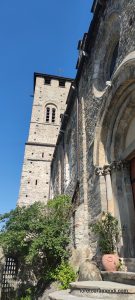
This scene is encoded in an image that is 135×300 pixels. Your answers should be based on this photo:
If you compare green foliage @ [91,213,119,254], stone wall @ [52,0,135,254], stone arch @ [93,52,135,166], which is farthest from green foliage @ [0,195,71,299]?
stone arch @ [93,52,135,166]

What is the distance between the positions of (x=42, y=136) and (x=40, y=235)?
1630 centimetres

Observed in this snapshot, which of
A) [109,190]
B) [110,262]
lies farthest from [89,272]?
[109,190]

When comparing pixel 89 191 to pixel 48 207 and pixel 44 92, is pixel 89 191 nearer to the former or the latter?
pixel 48 207

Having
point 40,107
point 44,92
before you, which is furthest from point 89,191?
point 44,92

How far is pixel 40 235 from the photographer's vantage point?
769 centimetres

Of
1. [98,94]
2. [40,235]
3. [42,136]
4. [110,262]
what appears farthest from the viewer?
[42,136]

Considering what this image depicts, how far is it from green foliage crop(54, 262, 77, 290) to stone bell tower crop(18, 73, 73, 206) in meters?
12.6

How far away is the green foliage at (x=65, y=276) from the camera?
6319 millimetres

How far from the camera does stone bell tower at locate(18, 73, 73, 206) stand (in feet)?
66.1

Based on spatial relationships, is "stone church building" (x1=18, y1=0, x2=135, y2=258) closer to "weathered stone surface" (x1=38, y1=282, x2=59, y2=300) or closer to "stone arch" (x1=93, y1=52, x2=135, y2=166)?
"stone arch" (x1=93, y1=52, x2=135, y2=166)

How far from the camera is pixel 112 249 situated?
5.20 meters

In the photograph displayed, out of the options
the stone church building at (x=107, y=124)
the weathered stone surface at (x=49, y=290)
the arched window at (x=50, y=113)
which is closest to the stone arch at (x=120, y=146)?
the stone church building at (x=107, y=124)

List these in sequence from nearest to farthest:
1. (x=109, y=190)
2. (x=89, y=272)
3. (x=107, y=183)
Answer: (x=89, y=272), (x=109, y=190), (x=107, y=183)

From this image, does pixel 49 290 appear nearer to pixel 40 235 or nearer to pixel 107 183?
pixel 40 235
